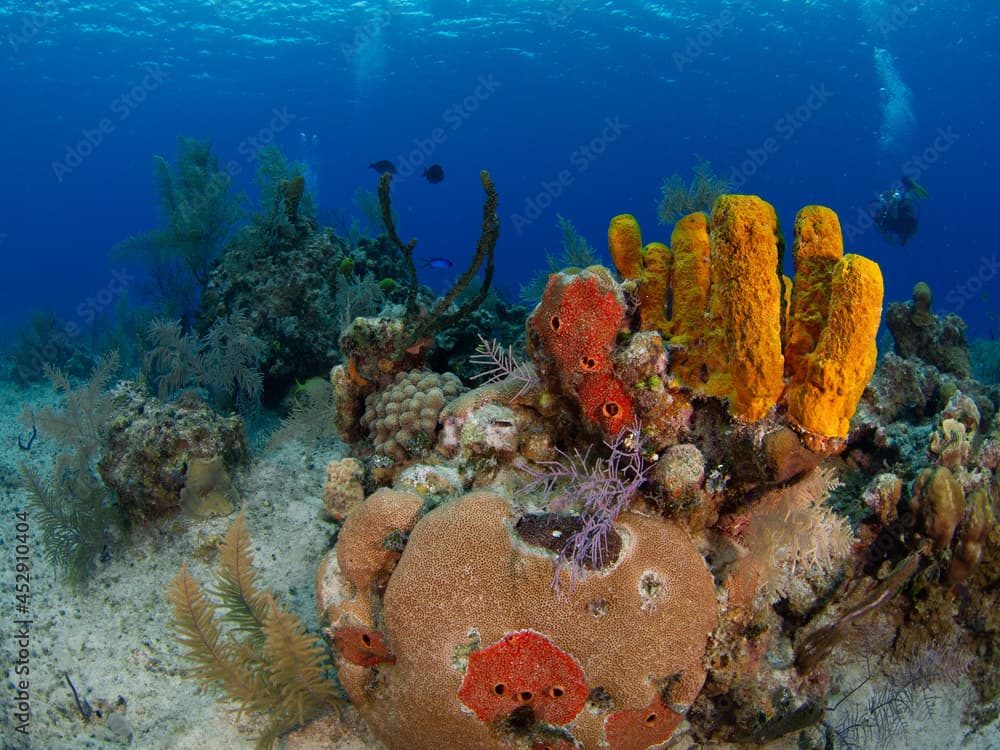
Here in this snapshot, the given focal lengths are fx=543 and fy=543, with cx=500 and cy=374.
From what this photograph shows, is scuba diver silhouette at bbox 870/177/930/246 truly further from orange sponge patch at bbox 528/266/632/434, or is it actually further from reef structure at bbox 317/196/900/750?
orange sponge patch at bbox 528/266/632/434

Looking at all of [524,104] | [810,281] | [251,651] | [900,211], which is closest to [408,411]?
[251,651]

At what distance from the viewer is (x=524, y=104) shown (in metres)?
45.7

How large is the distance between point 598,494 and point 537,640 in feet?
2.54

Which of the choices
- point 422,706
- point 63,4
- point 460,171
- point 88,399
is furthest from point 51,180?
point 422,706

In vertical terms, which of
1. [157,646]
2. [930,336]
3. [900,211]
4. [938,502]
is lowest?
[157,646]

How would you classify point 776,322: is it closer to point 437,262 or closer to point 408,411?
point 408,411

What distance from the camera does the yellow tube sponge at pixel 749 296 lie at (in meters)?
2.65

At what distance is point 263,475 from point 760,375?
4372 mm

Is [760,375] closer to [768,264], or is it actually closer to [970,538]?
[768,264]

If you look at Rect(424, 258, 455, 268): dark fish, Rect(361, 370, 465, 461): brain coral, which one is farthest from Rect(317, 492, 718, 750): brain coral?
Rect(424, 258, 455, 268): dark fish

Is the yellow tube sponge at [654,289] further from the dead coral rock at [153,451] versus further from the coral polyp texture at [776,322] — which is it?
A: the dead coral rock at [153,451]

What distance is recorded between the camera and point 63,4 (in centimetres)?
3047

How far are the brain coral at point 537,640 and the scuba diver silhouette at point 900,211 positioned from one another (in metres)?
12.4

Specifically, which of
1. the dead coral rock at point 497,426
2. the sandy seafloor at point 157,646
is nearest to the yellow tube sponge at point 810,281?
the dead coral rock at point 497,426
